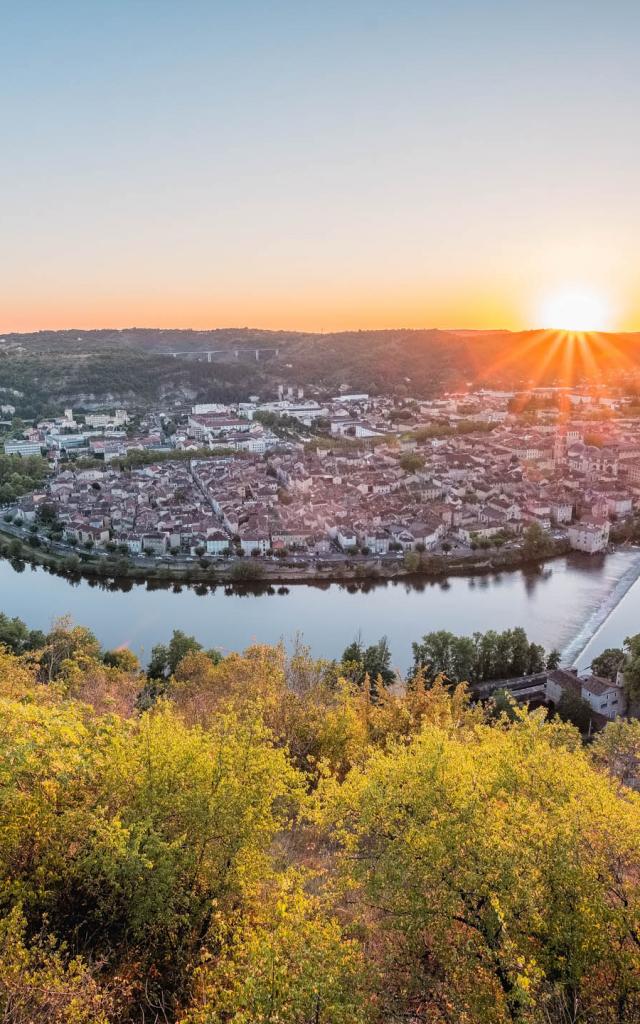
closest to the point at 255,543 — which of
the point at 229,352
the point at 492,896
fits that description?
the point at 492,896

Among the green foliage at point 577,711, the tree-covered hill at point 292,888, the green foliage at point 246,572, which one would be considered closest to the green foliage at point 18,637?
the green foliage at point 246,572

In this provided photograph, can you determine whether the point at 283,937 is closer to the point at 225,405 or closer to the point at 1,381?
the point at 225,405

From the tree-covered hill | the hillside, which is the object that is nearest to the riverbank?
the tree-covered hill

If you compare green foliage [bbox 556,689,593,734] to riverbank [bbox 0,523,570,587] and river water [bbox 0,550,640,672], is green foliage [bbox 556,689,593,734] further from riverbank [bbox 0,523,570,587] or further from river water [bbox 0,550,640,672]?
riverbank [bbox 0,523,570,587]

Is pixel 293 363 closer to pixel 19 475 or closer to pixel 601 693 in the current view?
pixel 19 475

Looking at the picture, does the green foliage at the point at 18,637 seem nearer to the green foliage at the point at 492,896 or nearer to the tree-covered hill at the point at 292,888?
the tree-covered hill at the point at 292,888

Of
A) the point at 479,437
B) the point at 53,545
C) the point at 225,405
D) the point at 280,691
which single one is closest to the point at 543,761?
the point at 280,691
